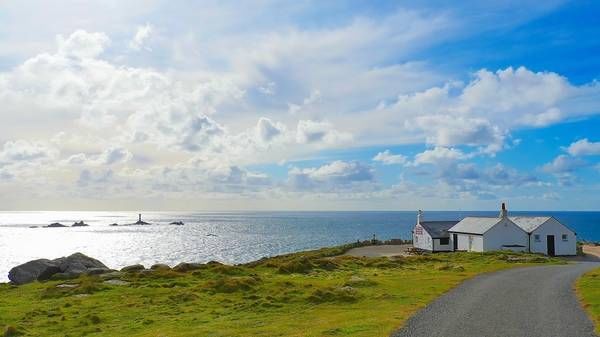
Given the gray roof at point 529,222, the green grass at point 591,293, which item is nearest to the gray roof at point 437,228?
the gray roof at point 529,222

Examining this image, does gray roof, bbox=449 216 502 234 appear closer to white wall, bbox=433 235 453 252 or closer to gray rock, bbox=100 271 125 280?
white wall, bbox=433 235 453 252

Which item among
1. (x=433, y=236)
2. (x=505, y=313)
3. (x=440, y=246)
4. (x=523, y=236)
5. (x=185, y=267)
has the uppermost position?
(x=523, y=236)

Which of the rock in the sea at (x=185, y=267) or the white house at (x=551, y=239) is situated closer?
the rock in the sea at (x=185, y=267)

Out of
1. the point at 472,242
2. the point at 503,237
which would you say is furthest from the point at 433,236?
the point at 503,237

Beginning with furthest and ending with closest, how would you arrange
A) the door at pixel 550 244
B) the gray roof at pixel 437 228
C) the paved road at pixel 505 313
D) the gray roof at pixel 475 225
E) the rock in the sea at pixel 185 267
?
the gray roof at pixel 437 228 < the gray roof at pixel 475 225 < the door at pixel 550 244 < the rock in the sea at pixel 185 267 < the paved road at pixel 505 313

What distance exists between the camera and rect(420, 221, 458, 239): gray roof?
86.9 metres

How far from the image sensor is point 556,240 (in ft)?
253

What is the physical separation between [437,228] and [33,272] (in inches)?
2410

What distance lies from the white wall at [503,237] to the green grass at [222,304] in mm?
29646

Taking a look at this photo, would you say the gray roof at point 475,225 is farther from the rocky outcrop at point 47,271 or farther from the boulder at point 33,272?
the boulder at point 33,272

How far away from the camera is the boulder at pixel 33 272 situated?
49781 mm

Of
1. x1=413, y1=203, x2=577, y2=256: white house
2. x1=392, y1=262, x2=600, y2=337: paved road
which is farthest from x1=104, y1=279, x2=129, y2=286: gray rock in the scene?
x1=413, y1=203, x2=577, y2=256: white house

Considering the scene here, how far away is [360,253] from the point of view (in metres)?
86.4

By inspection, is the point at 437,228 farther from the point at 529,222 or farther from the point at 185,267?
the point at 185,267
